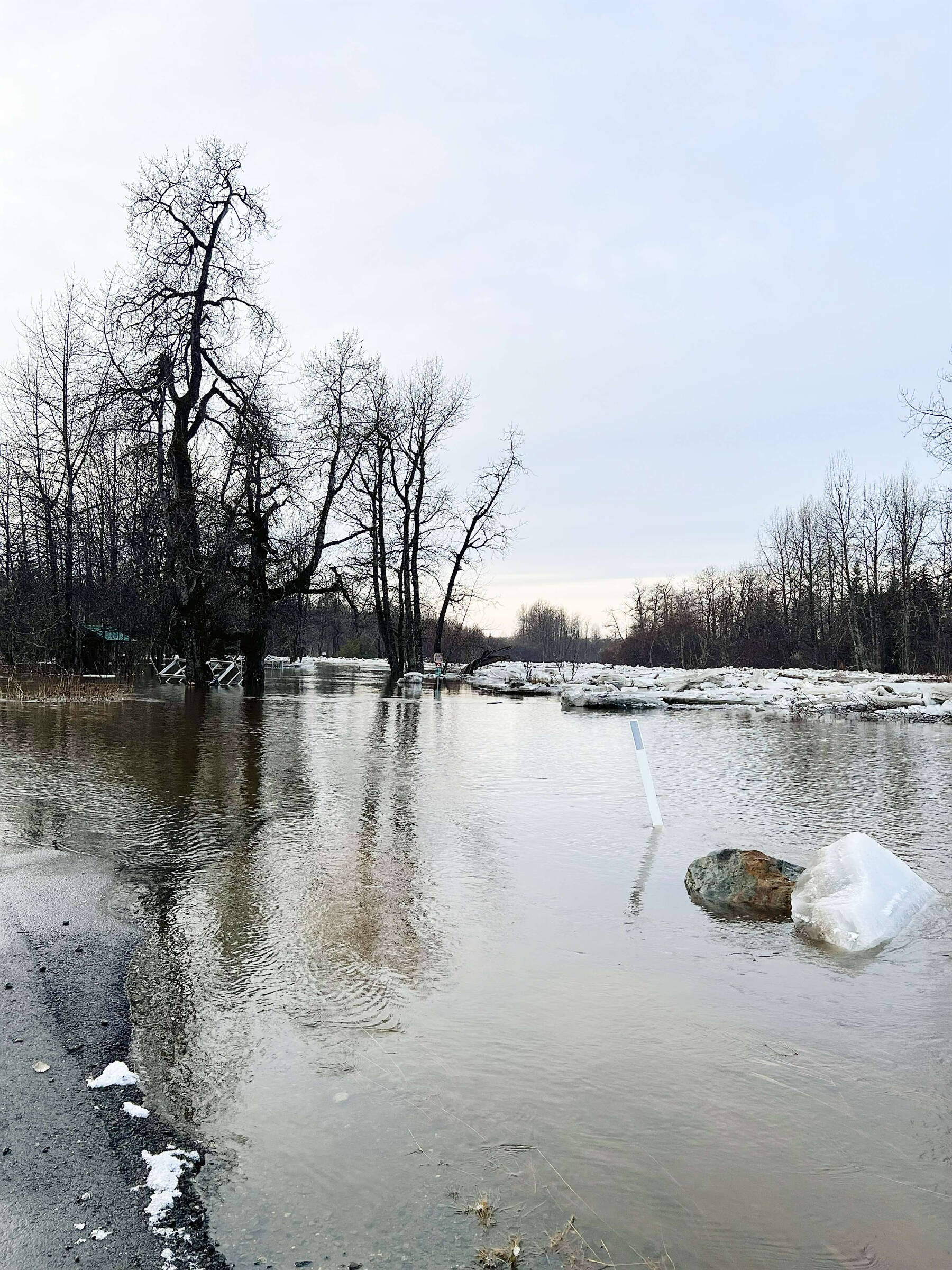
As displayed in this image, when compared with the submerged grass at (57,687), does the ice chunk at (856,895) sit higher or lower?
lower

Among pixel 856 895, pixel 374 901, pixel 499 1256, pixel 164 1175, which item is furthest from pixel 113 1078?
pixel 856 895

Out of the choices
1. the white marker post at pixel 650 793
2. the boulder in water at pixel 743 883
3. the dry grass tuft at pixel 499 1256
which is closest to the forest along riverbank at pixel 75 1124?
the dry grass tuft at pixel 499 1256

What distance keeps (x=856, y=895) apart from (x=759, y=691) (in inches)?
960

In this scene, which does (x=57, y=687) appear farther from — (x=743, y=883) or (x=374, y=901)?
(x=743, y=883)

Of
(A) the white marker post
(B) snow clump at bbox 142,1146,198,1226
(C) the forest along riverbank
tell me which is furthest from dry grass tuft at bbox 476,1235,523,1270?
(A) the white marker post

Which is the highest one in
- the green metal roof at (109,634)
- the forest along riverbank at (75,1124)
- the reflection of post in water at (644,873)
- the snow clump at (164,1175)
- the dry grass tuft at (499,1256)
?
the green metal roof at (109,634)

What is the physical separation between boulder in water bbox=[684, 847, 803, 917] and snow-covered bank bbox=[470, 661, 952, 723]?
1831 cm

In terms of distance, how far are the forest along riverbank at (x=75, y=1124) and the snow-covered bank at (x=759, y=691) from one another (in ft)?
67.3

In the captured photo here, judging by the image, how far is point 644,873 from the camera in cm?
641

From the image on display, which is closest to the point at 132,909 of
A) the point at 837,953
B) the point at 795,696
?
the point at 837,953

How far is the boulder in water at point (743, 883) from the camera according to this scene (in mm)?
5617

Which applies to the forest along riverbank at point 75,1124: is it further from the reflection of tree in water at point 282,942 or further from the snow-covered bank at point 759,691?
the snow-covered bank at point 759,691

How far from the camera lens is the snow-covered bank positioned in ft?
76.8

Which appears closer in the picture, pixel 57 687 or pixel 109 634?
pixel 57 687
